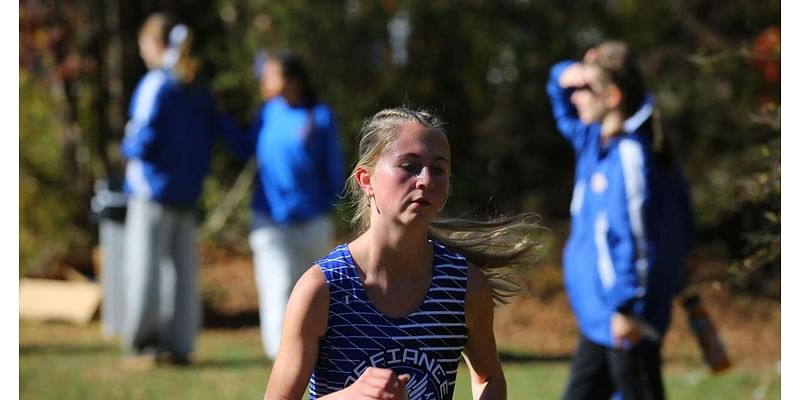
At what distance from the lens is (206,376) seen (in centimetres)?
855

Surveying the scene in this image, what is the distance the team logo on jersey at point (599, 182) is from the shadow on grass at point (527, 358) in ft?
14.3

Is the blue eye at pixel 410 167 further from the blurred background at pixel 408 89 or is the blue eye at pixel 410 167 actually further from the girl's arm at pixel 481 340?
the blurred background at pixel 408 89

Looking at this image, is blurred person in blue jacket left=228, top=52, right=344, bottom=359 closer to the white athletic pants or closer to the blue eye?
the white athletic pants

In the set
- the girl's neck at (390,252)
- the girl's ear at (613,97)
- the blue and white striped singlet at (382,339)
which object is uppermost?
the girl's ear at (613,97)

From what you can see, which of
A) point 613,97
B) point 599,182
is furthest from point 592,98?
point 599,182

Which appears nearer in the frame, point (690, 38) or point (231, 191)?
point (690, 38)

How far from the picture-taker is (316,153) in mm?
8281

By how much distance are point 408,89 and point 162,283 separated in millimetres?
5340

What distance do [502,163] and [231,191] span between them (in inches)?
126

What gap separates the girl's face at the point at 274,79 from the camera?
8250 millimetres

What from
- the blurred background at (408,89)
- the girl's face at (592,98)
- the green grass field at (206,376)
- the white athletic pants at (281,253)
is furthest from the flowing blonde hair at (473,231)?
the blurred background at (408,89)

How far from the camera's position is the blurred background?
12.7 meters
